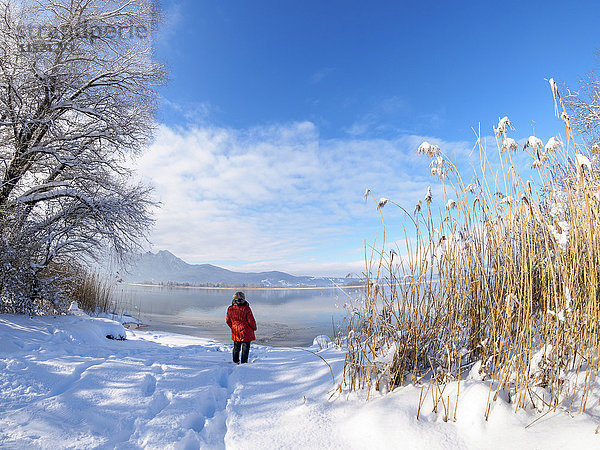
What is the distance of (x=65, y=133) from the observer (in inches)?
282

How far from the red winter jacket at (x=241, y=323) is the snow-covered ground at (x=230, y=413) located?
0.94 meters

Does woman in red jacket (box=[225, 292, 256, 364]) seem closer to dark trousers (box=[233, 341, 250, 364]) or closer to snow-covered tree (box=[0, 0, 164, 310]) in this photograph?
dark trousers (box=[233, 341, 250, 364])

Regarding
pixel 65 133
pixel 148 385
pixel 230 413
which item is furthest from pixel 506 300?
pixel 65 133

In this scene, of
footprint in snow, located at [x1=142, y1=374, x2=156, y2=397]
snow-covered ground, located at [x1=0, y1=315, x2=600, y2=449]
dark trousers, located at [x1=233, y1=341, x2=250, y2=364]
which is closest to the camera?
snow-covered ground, located at [x1=0, y1=315, x2=600, y2=449]

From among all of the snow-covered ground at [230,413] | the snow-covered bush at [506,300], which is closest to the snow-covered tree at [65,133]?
the snow-covered ground at [230,413]

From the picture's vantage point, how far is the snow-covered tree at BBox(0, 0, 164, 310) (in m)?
6.08

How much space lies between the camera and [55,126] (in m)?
6.70

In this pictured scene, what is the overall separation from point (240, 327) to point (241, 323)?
6 centimetres

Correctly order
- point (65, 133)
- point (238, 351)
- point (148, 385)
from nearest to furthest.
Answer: point (148, 385) → point (238, 351) → point (65, 133)

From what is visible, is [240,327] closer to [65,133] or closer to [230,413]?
[230,413]

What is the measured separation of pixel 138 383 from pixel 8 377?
1.13 m

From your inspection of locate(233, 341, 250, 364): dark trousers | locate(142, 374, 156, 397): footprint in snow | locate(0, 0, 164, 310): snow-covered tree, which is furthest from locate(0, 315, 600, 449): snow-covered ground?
locate(0, 0, 164, 310): snow-covered tree

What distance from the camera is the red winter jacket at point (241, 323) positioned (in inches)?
176

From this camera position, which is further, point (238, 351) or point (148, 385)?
point (238, 351)
